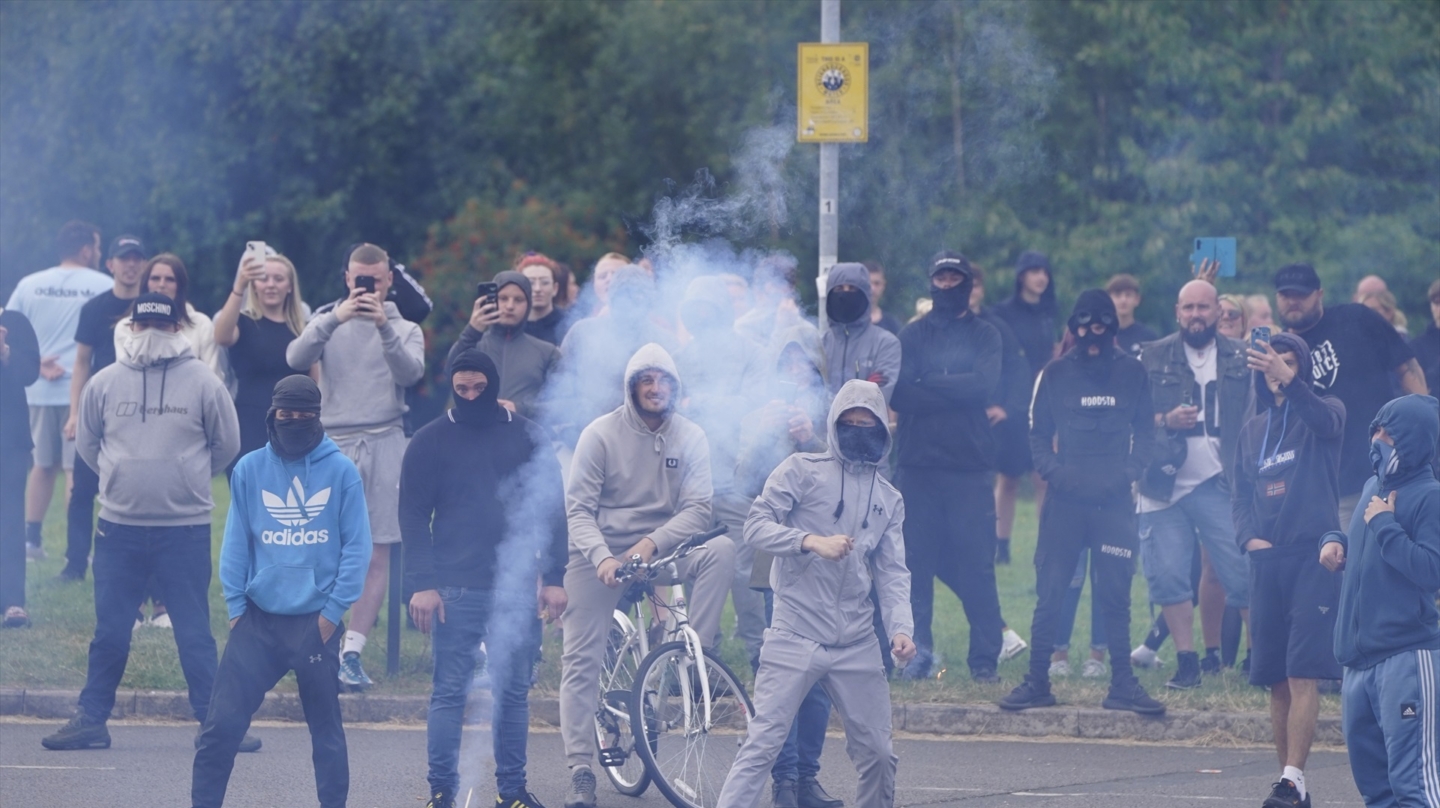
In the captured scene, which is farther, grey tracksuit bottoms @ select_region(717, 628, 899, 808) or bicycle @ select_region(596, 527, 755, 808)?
bicycle @ select_region(596, 527, 755, 808)

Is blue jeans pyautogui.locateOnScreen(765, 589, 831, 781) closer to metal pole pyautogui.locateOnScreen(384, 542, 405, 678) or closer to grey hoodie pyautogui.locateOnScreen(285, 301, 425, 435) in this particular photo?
metal pole pyautogui.locateOnScreen(384, 542, 405, 678)

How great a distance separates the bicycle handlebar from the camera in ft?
24.3

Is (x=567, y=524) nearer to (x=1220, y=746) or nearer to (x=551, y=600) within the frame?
(x=551, y=600)

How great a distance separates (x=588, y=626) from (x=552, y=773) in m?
1.02

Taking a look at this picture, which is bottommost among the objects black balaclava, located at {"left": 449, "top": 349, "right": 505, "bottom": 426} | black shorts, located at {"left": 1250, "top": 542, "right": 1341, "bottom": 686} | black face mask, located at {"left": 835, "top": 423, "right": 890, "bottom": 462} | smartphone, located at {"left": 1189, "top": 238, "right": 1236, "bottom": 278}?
black shorts, located at {"left": 1250, "top": 542, "right": 1341, "bottom": 686}

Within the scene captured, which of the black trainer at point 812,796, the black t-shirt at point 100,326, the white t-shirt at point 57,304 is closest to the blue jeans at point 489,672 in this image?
the black trainer at point 812,796

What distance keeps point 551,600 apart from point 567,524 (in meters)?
0.36

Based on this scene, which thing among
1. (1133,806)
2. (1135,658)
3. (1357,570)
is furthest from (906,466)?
(1357,570)

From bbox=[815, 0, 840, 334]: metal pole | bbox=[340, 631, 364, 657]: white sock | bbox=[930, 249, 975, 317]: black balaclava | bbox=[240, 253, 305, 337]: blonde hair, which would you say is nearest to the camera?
bbox=[340, 631, 364, 657]: white sock

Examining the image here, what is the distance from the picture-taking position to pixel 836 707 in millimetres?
6641

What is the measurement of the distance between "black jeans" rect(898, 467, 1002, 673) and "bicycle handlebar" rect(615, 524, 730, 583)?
2506 mm

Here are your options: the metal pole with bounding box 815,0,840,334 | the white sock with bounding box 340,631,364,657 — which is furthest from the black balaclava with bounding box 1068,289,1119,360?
the white sock with bounding box 340,631,364,657

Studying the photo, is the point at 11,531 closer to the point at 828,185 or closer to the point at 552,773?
the point at 552,773

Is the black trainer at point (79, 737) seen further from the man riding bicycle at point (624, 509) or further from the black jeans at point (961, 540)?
the black jeans at point (961, 540)
